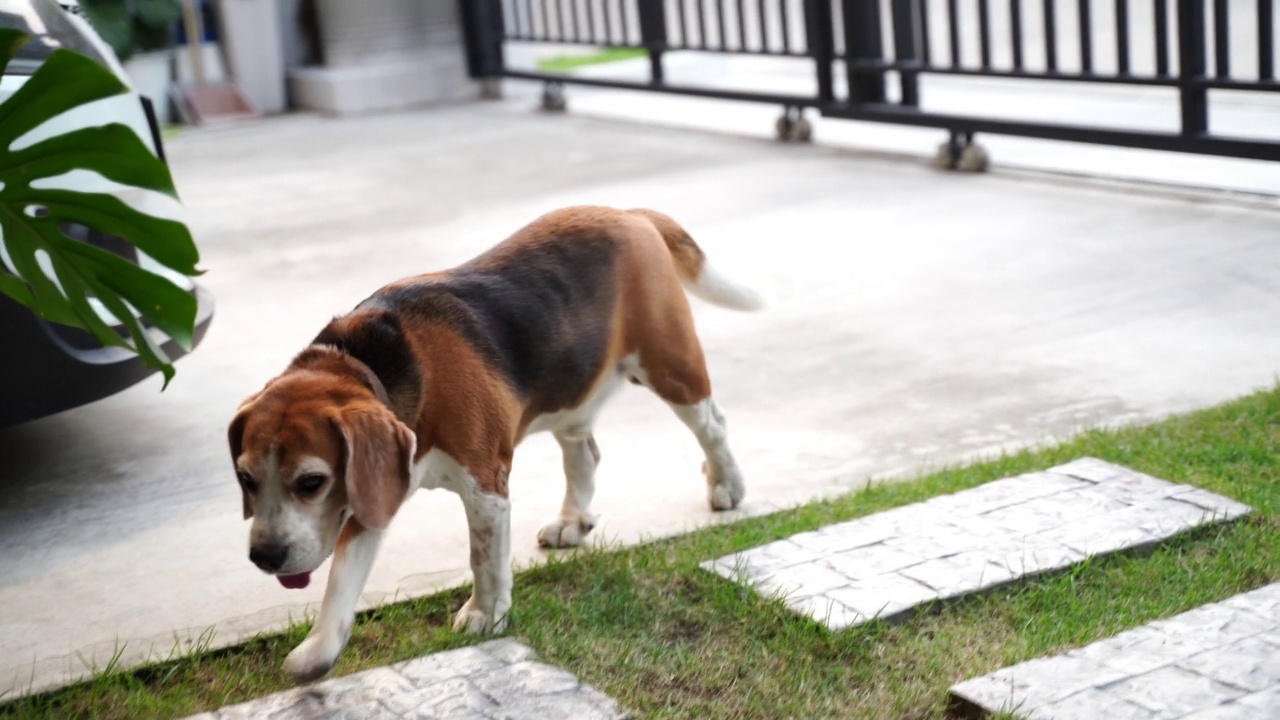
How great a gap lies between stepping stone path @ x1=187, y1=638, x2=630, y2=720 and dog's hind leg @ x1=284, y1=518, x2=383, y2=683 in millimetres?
56

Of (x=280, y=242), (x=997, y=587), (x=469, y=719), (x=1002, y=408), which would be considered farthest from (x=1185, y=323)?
(x=280, y=242)

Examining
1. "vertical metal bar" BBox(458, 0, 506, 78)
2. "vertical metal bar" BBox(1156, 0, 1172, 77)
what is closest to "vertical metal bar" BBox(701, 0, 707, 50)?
"vertical metal bar" BBox(458, 0, 506, 78)

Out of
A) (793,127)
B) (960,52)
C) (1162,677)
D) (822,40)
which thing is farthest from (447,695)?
(793,127)

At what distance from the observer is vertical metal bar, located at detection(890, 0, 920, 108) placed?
26.4ft

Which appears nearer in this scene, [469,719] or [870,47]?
[469,719]

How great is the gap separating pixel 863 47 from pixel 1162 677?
20.3 feet

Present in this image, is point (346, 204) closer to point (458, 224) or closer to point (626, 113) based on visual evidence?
point (458, 224)

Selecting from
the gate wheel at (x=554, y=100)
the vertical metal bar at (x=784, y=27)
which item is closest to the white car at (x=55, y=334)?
the vertical metal bar at (x=784, y=27)

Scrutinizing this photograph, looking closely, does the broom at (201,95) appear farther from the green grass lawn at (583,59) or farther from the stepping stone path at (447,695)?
the stepping stone path at (447,695)

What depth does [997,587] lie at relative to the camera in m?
3.07

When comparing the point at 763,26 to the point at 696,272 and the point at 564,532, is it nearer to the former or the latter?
the point at 696,272

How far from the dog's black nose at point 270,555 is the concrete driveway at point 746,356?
0.59m

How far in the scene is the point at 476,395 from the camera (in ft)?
9.66

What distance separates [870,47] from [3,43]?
6764mm
